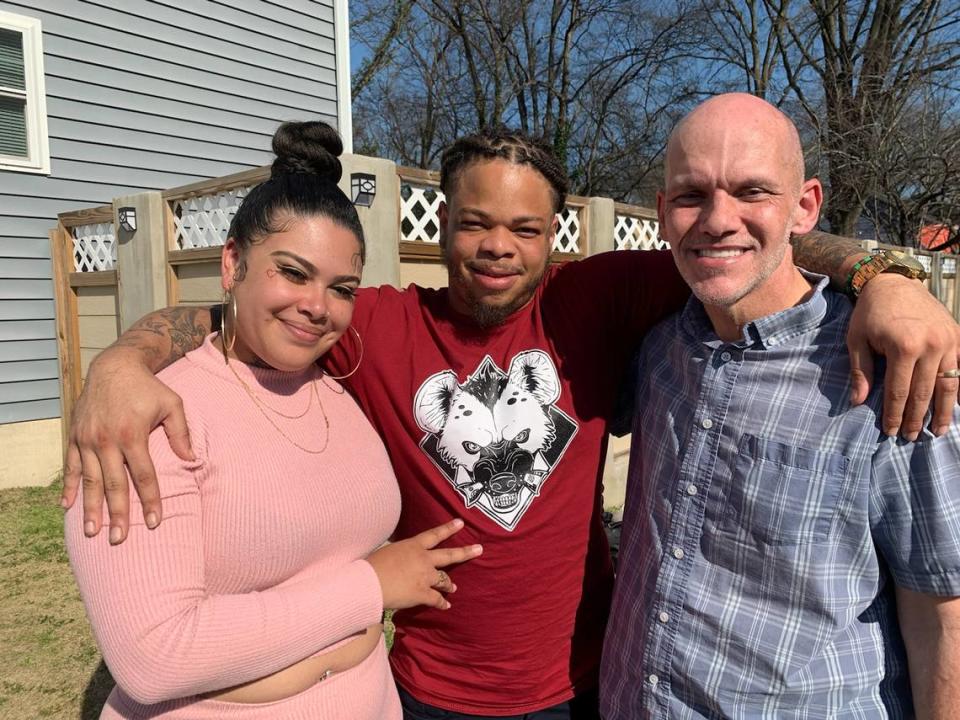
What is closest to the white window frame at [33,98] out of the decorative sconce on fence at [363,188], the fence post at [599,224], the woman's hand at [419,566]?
the decorative sconce on fence at [363,188]

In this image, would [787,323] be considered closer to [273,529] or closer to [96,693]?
[273,529]

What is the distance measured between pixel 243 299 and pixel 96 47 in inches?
264

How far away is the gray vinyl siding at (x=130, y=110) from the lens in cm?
652

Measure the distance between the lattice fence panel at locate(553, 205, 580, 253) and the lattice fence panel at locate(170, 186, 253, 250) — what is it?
8.55ft

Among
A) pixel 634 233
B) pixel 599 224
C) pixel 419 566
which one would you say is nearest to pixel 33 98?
pixel 599 224

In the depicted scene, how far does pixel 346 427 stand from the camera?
178cm

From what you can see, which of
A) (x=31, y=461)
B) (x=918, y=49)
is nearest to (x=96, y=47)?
(x=31, y=461)

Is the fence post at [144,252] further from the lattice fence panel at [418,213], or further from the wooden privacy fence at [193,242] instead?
the lattice fence panel at [418,213]

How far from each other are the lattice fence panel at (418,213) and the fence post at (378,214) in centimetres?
20

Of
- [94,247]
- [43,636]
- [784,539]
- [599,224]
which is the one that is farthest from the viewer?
[94,247]

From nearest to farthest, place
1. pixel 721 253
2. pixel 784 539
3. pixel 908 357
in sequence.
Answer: pixel 908 357, pixel 784 539, pixel 721 253

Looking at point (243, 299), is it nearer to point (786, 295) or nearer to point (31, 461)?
point (786, 295)

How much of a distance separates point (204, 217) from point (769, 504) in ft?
16.9

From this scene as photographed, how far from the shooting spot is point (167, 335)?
1748 millimetres
